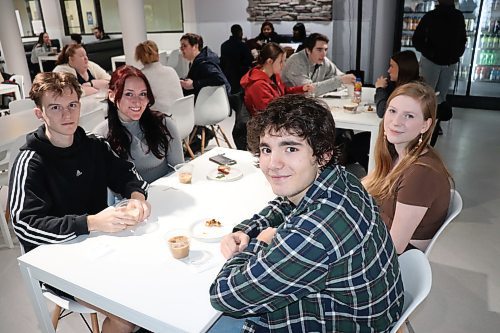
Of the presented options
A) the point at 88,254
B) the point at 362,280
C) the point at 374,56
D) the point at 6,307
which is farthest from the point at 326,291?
the point at 374,56

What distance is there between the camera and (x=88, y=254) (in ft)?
4.84

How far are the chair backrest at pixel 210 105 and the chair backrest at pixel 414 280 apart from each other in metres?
2.94

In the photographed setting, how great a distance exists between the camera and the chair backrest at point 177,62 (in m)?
8.08

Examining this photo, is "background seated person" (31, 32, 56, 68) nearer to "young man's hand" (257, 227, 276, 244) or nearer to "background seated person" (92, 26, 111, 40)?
"background seated person" (92, 26, 111, 40)

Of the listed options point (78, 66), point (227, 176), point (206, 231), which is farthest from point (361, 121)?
point (78, 66)

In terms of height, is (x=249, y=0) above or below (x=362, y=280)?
above

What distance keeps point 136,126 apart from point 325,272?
5.21ft

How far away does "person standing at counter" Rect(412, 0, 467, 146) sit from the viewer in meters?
4.57

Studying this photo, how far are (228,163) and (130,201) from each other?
729 mm

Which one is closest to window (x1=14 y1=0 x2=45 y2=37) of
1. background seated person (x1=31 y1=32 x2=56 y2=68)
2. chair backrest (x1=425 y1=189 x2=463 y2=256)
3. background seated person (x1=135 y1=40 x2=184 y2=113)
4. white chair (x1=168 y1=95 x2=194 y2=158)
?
background seated person (x1=31 y1=32 x2=56 y2=68)

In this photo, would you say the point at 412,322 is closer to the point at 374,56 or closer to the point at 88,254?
the point at 88,254

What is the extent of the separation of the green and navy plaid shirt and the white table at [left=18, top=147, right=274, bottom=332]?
0.16 meters

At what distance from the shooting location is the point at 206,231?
160cm

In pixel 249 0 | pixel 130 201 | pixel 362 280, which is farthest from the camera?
pixel 249 0
